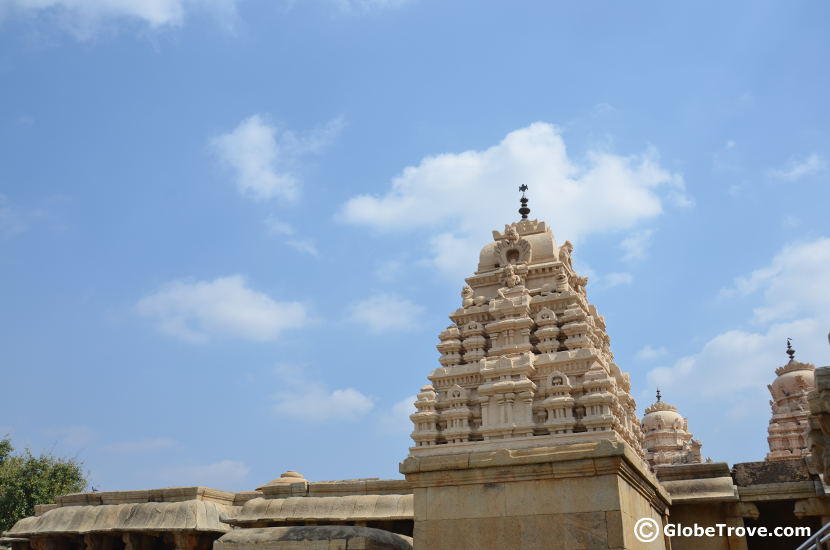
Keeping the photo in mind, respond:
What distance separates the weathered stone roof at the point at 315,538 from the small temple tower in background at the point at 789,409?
37.2m

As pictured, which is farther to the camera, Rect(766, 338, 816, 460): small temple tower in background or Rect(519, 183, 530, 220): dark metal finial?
Rect(766, 338, 816, 460): small temple tower in background

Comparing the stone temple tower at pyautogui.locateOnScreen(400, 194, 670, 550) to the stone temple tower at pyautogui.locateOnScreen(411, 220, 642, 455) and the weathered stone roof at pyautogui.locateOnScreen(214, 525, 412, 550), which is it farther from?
the weathered stone roof at pyautogui.locateOnScreen(214, 525, 412, 550)

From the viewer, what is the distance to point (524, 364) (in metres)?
23.7

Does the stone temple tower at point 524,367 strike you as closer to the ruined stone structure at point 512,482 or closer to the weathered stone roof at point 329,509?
the ruined stone structure at point 512,482

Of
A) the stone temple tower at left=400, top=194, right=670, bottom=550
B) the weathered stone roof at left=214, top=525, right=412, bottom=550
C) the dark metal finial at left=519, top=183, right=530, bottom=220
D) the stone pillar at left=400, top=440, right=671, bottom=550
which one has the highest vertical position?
the dark metal finial at left=519, top=183, right=530, bottom=220

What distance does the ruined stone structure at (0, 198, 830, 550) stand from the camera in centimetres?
776

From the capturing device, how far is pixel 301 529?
10086 mm

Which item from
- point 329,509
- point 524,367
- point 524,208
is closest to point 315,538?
point 329,509

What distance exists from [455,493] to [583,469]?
4.95 ft

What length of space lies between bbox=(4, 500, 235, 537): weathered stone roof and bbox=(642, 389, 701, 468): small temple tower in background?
32599 millimetres

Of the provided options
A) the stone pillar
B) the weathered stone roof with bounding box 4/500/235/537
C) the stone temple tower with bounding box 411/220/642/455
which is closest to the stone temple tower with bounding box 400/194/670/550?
the stone temple tower with bounding box 411/220/642/455

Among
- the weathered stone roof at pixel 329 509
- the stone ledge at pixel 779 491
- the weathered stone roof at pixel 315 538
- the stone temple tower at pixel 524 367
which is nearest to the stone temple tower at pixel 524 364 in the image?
the stone temple tower at pixel 524 367

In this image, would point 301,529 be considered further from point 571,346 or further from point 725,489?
point 571,346

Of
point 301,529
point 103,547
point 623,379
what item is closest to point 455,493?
point 301,529
